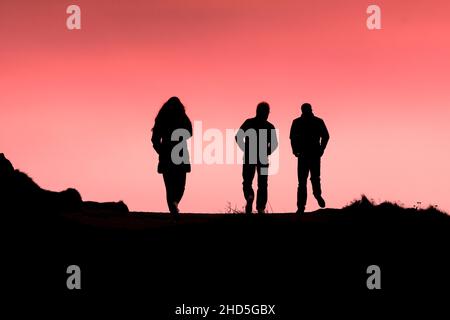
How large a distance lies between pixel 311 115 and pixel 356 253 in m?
4.73

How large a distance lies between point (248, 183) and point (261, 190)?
1.10 feet

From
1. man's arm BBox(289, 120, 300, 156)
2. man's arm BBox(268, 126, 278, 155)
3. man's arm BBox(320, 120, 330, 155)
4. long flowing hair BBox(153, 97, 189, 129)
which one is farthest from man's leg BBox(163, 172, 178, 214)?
man's arm BBox(320, 120, 330, 155)

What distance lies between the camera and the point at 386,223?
19.1 meters

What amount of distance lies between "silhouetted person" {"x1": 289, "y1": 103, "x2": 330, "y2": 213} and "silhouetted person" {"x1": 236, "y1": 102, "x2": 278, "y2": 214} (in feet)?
2.58

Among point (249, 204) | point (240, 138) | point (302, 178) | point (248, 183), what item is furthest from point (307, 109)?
point (249, 204)

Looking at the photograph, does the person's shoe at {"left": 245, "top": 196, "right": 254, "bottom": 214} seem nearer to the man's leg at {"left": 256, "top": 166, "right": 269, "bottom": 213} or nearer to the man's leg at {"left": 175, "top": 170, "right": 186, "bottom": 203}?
the man's leg at {"left": 256, "top": 166, "right": 269, "bottom": 213}

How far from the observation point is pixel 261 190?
20484 millimetres

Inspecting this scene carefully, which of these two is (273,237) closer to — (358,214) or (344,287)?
(344,287)

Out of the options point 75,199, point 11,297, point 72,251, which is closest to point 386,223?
point 72,251

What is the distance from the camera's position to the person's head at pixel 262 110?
67.4 feet

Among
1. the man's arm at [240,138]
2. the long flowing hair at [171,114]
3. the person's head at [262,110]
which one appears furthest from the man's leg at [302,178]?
the long flowing hair at [171,114]

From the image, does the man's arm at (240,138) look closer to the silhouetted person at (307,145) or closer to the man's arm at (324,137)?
the silhouetted person at (307,145)

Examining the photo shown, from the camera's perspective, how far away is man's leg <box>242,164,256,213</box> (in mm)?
20531
